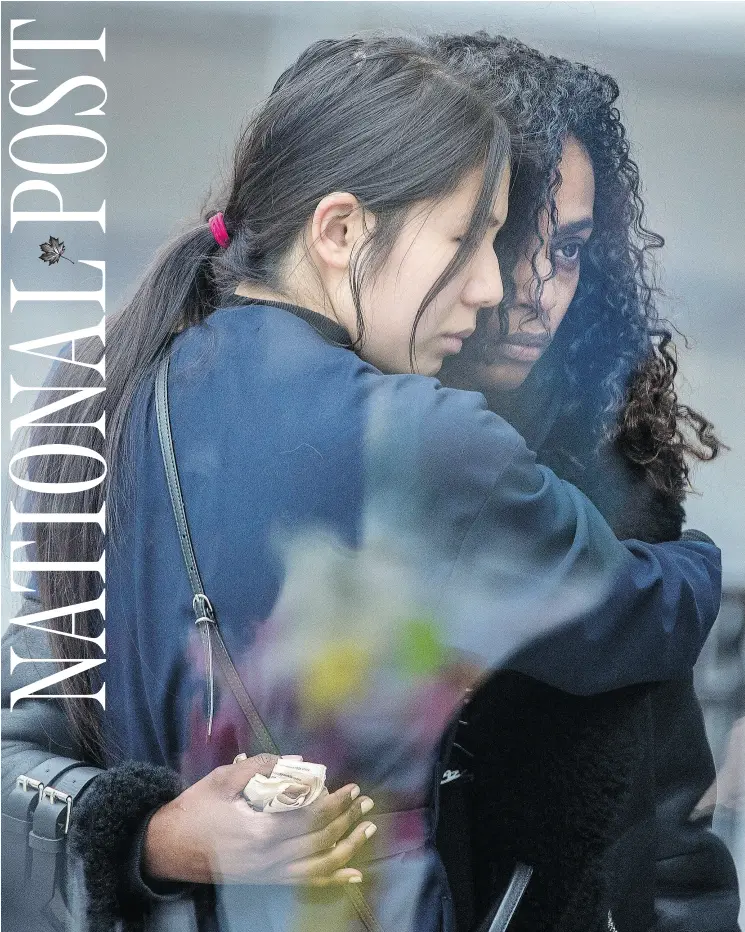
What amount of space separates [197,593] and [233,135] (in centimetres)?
64

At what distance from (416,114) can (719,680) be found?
2.86 ft

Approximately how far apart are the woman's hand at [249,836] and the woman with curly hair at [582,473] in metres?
0.14

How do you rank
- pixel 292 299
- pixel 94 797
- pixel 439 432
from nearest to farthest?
pixel 439 432
pixel 292 299
pixel 94 797

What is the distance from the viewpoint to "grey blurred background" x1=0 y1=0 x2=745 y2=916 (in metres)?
1.46

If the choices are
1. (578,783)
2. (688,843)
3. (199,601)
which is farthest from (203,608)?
(688,843)

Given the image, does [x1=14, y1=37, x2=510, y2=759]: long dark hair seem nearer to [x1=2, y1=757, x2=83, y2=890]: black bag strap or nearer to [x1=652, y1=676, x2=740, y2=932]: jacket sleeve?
[x1=2, y1=757, x2=83, y2=890]: black bag strap

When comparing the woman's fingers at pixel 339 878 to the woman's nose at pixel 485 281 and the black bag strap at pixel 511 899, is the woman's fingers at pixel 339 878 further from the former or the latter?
the woman's nose at pixel 485 281

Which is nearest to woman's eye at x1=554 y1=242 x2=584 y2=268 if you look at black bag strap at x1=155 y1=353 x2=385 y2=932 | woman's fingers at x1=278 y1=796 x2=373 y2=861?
black bag strap at x1=155 y1=353 x2=385 y2=932

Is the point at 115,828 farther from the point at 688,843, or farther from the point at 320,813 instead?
the point at 688,843

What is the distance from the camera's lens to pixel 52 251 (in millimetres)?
1477

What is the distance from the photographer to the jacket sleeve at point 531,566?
116 cm

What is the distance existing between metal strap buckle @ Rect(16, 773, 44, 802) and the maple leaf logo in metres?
0.71

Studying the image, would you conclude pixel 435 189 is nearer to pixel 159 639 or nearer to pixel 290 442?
pixel 290 442

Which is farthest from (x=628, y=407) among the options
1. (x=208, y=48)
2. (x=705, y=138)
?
(x=208, y=48)
